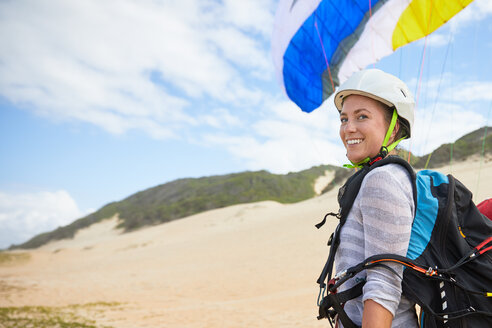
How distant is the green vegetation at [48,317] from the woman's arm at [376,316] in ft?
25.9

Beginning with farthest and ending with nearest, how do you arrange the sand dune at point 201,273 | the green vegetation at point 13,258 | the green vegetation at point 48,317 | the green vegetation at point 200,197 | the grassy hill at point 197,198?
the grassy hill at point 197,198, the green vegetation at point 200,197, the green vegetation at point 13,258, the sand dune at point 201,273, the green vegetation at point 48,317

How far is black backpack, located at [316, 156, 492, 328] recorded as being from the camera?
1.38 meters

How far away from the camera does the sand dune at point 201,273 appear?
8.96 metres

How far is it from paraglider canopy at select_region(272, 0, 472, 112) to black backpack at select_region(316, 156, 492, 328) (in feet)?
13.6

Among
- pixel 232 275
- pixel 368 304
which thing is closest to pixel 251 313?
pixel 232 275

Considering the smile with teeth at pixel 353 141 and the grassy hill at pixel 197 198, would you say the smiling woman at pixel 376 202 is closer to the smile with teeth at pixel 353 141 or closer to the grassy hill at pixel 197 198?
the smile with teeth at pixel 353 141

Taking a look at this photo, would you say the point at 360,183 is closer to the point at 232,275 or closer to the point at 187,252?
the point at 232,275

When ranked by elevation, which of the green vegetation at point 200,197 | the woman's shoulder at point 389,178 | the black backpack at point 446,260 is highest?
the green vegetation at point 200,197

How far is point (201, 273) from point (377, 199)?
51.0 ft

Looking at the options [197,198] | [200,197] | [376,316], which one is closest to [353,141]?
[376,316]

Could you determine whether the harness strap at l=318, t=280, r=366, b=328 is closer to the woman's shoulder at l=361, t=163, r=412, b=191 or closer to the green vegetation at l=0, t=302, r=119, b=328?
the woman's shoulder at l=361, t=163, r=412, b=191

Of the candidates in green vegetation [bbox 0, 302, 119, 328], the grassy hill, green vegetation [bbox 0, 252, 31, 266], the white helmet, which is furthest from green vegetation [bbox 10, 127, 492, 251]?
the white helmet

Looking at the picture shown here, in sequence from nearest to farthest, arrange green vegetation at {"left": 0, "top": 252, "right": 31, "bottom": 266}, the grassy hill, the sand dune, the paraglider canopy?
the paraglider canopy
the sand dune
green vegetation at {"left": 0, "top": 252, "right": 31, "bottom": 266}
the grassy hill

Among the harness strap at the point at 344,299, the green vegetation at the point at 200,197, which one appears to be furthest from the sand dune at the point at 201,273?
the green vegetation at the point at 200,197
